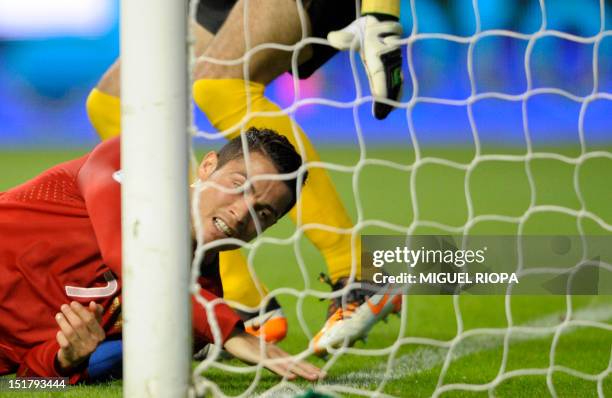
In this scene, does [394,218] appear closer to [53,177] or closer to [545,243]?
[545,243]

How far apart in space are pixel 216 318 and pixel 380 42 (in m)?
0.60

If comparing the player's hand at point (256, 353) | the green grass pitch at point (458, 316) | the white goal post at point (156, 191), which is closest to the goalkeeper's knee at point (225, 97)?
the green grass pitch at point (458, 316)

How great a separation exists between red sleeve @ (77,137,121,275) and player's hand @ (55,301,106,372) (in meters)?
0.09

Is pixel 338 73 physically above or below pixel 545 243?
above

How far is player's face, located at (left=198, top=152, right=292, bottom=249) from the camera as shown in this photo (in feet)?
6.39

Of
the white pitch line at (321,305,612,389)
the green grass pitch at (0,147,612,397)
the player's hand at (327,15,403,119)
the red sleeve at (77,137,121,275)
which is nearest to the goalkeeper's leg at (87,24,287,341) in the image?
the green grass pitch at (0,147,612,397)

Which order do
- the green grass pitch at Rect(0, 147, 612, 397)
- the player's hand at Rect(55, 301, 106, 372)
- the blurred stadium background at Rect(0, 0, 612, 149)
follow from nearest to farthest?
the player's hand at Rect(55, 301, 106, 372), the green grass pitch at Rect(0, 147, 612, 397), the blurred stadium background at Rect(0, 0, 612, 149)

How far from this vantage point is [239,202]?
6.42 feet

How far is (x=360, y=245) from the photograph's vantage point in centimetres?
240

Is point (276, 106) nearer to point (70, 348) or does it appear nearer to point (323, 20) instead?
point (323, 20)

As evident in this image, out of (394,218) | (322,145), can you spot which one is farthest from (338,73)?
(394,218)

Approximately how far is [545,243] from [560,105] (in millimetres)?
5083

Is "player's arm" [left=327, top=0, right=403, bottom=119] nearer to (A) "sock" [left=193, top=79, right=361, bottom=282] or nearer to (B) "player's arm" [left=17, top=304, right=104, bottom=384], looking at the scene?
(A) "sock" [left=193, top=79, right=361, bottom=282]

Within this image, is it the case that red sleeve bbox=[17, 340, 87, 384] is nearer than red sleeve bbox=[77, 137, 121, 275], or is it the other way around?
red sleeve bbox=[77, 137, 121, 275]
